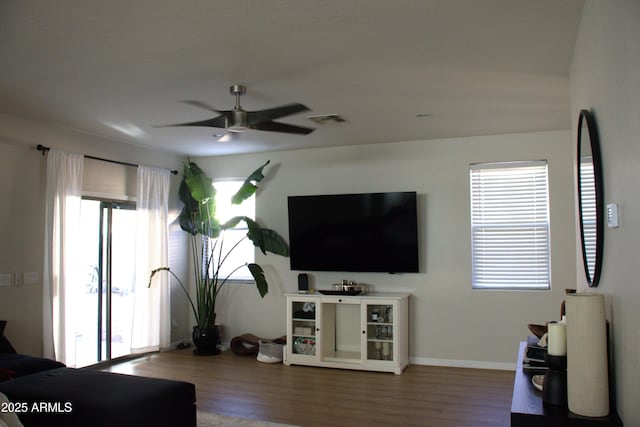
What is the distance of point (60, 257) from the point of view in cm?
544

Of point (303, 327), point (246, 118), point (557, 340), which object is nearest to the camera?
point (557, 340)

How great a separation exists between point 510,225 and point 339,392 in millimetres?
2665

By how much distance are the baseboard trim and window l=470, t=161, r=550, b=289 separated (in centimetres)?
84

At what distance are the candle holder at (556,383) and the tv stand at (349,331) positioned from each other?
11.4 ft

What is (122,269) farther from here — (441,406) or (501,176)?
(501,176)

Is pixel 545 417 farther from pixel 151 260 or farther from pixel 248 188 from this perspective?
pixel 151 260

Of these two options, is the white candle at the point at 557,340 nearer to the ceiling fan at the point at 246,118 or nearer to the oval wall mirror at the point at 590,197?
the oval wall mirror at the point at 590,197

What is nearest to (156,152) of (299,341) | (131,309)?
(131,309)

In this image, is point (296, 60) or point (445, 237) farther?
point (445, 237)

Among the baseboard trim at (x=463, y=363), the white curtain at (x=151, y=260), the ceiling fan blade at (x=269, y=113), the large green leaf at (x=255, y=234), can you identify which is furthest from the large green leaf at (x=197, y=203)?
the baseboard trim at (x=463, y=363)

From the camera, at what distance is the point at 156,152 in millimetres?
7004

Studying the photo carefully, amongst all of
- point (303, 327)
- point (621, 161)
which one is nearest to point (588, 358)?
point (621, 161)

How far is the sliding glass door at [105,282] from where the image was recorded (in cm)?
596

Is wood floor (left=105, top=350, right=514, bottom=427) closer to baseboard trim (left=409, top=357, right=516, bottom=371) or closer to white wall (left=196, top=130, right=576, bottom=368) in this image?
baseboard trim (left=409, top=357, right=516, bottom=371)
